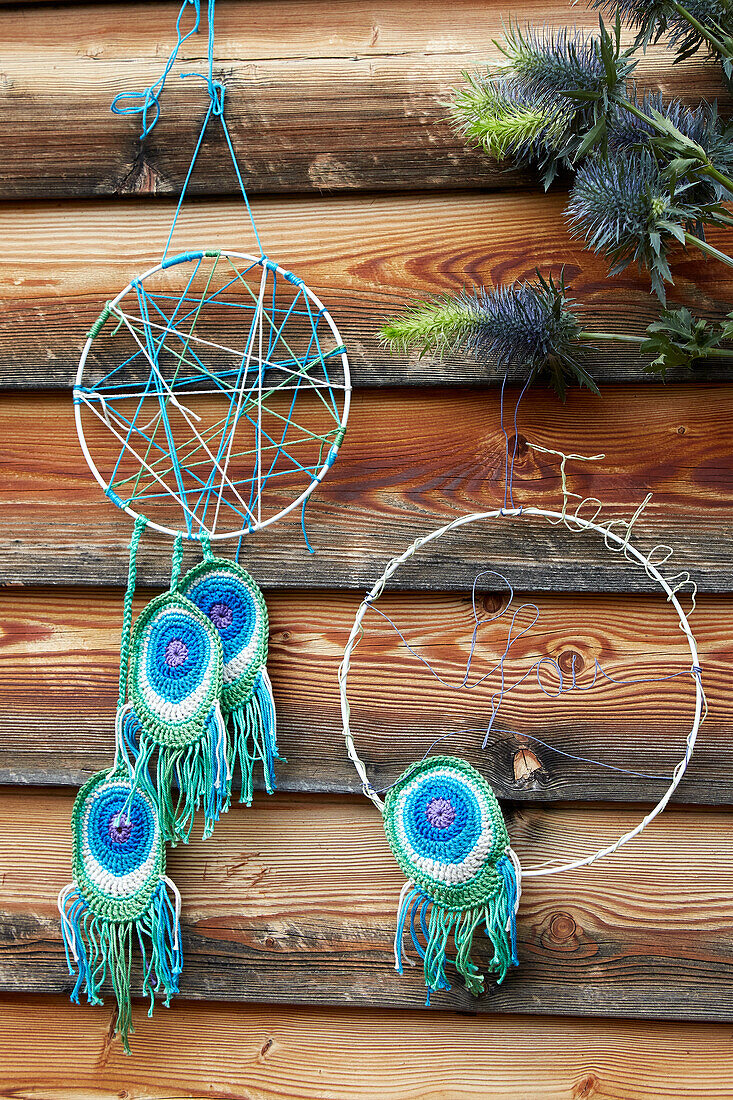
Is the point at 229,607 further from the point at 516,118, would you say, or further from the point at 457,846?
the point at 516,118

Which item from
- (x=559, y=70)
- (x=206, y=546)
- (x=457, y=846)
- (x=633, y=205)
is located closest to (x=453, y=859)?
(x=457, y=846)

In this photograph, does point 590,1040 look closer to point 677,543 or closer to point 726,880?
point 726,880

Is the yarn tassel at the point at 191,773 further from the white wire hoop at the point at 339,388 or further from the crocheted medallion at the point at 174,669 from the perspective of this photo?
the white wire hoop at the point at 339,388

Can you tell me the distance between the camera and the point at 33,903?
0.86 m

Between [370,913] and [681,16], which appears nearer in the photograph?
[681,16]

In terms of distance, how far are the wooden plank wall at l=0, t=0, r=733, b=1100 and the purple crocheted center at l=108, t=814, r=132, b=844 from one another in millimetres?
79

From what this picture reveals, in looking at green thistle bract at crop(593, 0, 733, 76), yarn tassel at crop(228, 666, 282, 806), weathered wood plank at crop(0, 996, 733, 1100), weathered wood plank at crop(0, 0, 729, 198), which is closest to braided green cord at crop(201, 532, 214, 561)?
yarn tassel at crop(228, 666, 282, 806)

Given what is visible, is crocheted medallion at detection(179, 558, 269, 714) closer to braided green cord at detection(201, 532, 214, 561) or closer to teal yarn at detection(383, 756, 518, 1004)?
braided green cord at detection(201, 532, 214, 561)

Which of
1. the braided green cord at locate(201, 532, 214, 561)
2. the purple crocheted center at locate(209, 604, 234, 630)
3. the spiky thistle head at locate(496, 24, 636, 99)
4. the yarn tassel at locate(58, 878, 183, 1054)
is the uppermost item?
the spiky thistle head at locate(496, 24, 636, 99)

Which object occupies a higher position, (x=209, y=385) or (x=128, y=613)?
(x=209, y=385)

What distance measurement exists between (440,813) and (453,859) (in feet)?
0.15

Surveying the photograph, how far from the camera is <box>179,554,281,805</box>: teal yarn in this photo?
0.80m

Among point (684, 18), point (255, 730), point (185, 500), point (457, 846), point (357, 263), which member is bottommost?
point (457, 846)

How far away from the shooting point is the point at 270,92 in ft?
2.76
